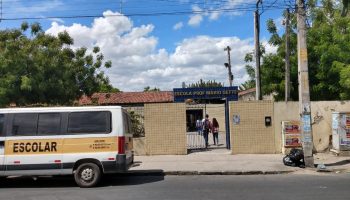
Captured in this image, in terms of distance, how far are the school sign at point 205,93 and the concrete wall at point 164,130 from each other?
3.62 ft

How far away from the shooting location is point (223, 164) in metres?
15.9

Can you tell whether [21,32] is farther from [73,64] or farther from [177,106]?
[177,106]

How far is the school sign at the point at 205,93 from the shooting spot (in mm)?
19906

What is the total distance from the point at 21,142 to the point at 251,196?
6054 millimetres

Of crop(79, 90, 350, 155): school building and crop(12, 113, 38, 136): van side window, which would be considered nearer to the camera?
crop(12, 113, 38, 136): van side window

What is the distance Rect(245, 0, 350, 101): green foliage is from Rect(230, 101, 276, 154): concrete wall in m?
3.67

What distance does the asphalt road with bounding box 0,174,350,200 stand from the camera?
1034cm

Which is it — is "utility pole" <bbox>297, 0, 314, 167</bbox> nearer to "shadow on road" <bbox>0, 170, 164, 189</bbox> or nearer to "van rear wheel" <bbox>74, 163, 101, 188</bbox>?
"shadow on road" <bbox>0, 170, 164, 189</bbox>

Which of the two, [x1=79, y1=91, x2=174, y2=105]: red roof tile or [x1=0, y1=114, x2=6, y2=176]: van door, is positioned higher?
[x1=79, y1=91, x2=174, y2=105]: red roof tile

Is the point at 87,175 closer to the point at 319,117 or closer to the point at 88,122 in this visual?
the point at 88,122

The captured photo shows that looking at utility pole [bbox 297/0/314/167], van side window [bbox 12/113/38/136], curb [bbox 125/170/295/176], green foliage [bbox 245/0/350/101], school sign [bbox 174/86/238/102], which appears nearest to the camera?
van side window [bbox 12/113/38/136]

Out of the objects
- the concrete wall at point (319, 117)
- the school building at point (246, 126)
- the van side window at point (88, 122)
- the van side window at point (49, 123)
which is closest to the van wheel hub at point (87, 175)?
the van side window at point (88, 122)

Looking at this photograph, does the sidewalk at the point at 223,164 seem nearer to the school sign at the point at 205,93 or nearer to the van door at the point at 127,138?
the van door at the point at 127,138

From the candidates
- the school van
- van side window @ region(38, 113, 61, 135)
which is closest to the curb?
the school van
